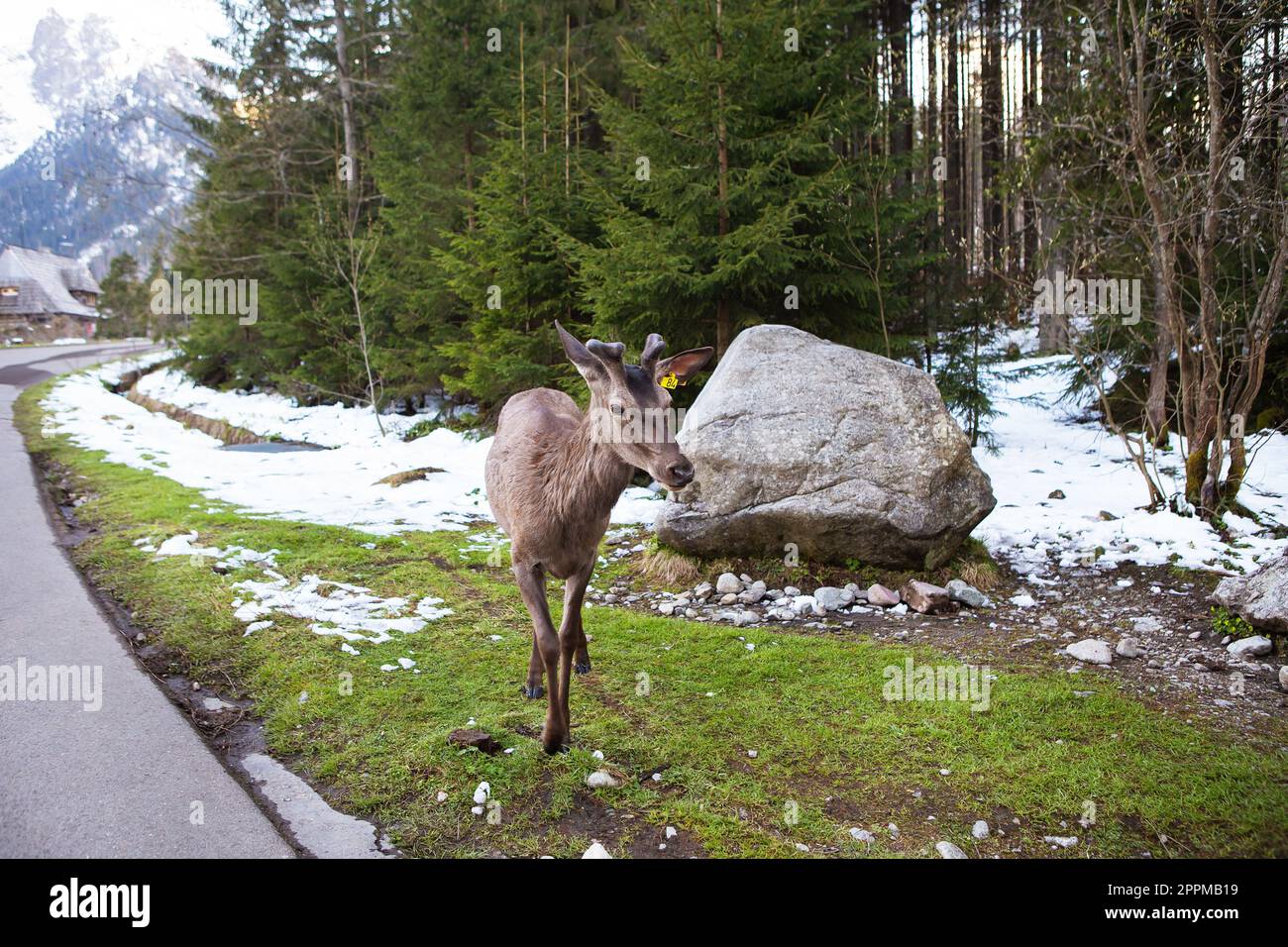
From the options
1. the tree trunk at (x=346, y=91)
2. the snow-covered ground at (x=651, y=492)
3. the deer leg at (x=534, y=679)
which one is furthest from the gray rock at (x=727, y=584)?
the tree trunk at (x=346, y=91)

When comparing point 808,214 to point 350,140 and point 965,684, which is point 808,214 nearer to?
point 965,684

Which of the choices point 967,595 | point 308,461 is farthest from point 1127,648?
point 308,461

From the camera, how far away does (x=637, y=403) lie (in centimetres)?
381

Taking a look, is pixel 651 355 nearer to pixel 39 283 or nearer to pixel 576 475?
pixel 576 475

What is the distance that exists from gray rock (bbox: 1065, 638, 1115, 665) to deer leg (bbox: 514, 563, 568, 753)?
12.5ft

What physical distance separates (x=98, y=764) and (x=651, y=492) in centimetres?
736

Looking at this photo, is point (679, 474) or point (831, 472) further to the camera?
point (831, 472)

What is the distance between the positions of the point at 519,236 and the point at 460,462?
372 cm

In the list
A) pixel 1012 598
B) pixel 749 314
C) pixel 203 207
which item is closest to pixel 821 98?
pixel 749 314

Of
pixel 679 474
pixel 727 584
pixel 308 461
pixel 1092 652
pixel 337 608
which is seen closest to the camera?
pixel 679 474

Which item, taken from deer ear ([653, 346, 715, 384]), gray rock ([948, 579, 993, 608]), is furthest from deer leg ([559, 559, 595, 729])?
gray rock ([948, 579, 993, 608])

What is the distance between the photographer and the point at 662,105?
10.2 metres

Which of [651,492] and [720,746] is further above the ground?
[651,492]

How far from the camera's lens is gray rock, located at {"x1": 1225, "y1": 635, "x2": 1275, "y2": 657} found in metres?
5.36
